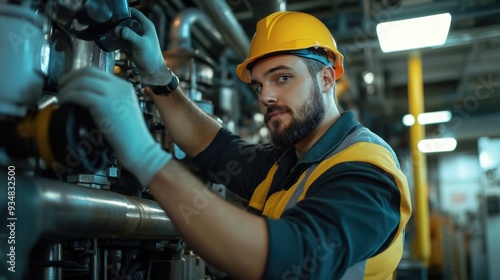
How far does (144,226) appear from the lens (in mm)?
1177

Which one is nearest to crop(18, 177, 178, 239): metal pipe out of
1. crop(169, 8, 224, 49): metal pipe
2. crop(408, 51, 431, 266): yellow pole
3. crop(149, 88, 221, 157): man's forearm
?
crop(149, 88, 221, 157): man's forearm

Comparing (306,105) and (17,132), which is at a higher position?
(306,105)

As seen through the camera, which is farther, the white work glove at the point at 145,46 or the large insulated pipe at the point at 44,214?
the white work glove at the point at 145,46

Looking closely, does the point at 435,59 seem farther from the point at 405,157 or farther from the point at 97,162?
the point at 97,162

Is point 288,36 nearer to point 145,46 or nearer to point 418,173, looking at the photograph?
point 145,46

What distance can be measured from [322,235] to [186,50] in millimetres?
1312

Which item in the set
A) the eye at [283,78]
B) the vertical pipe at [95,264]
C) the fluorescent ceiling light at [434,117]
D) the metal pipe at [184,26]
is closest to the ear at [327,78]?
the eye at [283,78]

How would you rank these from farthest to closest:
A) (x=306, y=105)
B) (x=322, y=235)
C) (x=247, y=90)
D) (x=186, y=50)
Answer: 1. (x=247, y=90)
2. (x=186, y=50)
3. (x=306, y=105)
4. (x=322, y=235)

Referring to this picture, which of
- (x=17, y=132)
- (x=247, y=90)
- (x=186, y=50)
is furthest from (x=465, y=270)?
(x=17, y=132)

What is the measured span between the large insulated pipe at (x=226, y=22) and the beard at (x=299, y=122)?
3.48 ft

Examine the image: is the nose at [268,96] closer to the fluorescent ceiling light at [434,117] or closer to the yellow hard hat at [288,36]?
the yellow hard hat at [288,36]

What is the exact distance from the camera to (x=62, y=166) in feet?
2.76

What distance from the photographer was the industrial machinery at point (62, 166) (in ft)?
2.51

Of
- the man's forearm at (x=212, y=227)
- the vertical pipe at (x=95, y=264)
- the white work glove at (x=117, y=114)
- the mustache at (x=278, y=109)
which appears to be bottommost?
the vertical pipe at (x=95, y=264)
